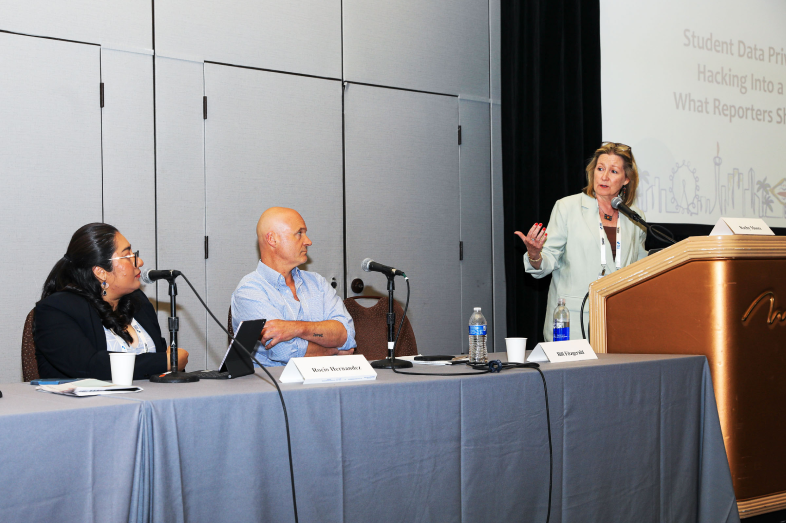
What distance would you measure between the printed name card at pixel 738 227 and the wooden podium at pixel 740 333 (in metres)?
0.09

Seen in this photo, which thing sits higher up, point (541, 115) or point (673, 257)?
point (541, 115)

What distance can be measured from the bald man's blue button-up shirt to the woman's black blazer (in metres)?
0.53

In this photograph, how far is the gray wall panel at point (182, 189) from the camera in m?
3.16

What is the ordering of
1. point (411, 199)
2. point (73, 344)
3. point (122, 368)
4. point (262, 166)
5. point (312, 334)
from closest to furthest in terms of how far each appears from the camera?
point (122, 368) < point (73, 344) < point (312, 334) < point (262, 166) < point (411, 199)

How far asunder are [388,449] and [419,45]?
285 centimetres

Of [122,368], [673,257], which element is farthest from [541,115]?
[122,368]

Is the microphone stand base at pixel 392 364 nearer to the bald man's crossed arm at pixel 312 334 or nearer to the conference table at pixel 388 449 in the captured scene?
the conference table at pixel 388 449

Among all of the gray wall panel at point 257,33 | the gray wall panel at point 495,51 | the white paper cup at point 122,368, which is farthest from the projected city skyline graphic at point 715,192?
the white paper cup at point 122,368

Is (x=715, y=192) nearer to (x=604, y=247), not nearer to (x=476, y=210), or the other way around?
(x=476, y=210)

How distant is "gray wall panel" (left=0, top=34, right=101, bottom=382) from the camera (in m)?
2.81

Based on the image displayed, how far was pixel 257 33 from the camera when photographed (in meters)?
3.42

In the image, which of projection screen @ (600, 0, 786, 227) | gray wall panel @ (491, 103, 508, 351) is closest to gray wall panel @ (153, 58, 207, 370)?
gray wall panel @ (491, 103, 508, 351)

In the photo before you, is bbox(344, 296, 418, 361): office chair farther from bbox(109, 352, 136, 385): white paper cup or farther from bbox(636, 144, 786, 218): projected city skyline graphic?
bbox(636, 144, 786, 218): projected city skyline graphic

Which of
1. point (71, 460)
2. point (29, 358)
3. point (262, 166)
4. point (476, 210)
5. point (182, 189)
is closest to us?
point (71, 460)
